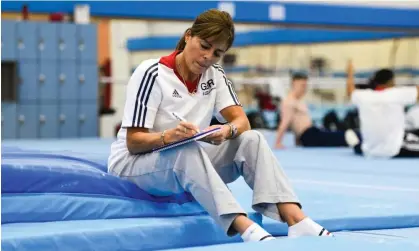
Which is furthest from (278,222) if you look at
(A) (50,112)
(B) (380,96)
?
(A) (50,112)

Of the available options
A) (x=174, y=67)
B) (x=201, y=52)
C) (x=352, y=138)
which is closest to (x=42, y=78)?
(x=352, y=138)

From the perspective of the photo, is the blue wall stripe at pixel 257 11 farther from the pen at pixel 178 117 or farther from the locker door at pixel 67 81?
the pen at pixel 178 117

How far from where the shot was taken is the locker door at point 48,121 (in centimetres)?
945

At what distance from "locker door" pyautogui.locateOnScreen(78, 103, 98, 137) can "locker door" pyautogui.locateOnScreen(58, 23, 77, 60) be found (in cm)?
63

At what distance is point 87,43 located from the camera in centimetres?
Result: 962

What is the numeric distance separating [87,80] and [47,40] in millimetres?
673

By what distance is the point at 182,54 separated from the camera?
2.92m

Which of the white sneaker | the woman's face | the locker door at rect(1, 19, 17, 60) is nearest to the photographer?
the woman's face

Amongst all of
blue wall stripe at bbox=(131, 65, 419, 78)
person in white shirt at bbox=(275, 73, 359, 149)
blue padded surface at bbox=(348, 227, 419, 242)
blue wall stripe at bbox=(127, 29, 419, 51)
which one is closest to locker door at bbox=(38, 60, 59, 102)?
person in white shirt at bbox=(275, 73, 359, 149)

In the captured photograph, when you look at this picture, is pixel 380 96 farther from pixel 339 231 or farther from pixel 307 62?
pixel 307 62

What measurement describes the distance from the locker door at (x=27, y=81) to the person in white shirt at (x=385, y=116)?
3.96 meters

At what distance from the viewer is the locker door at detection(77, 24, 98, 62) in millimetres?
9570

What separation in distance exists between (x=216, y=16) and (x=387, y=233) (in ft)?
3.38

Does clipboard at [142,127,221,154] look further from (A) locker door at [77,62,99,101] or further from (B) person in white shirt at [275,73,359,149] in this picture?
(A) locker door at [77,62,99,101]
